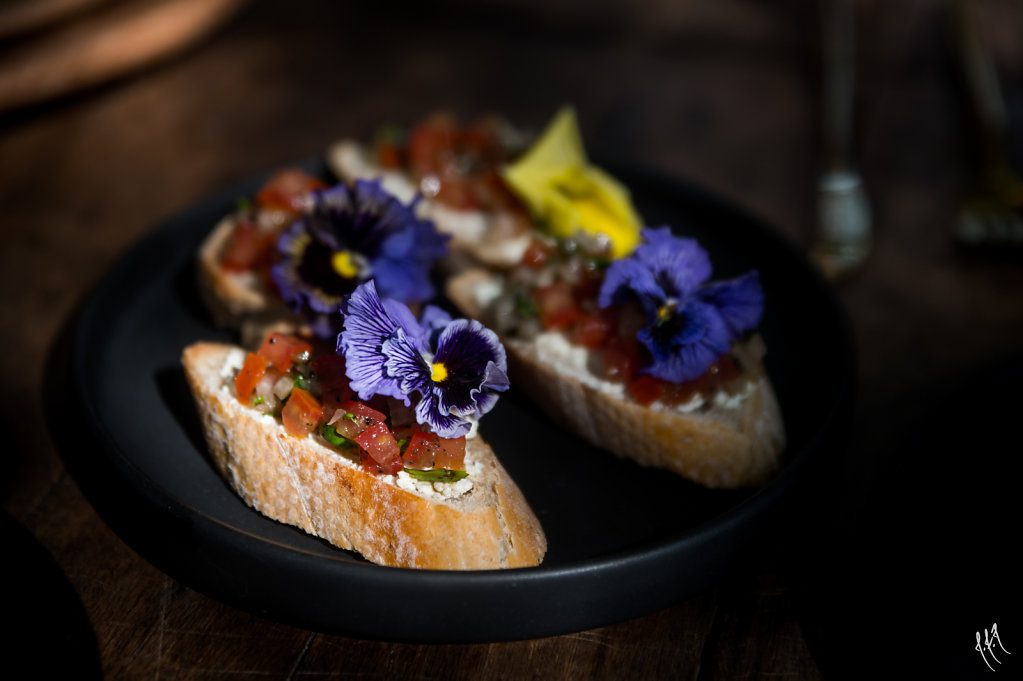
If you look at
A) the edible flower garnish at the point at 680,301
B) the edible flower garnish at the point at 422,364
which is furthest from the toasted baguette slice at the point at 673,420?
the edible flower garnish at the point at 422,364

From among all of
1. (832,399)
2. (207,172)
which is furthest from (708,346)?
(207,172)

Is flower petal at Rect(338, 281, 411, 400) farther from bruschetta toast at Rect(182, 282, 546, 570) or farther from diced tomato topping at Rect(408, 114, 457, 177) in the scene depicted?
diced tomato topping at Rect(408, 114, 457, 177)

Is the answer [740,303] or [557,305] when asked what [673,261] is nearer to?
[740,303]

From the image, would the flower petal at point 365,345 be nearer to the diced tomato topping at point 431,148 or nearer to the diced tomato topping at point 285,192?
the diced tomato topping at point 285,192

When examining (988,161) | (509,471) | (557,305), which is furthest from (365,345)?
(988,161)

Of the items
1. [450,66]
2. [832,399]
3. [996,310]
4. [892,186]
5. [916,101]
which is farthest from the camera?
[450,66]

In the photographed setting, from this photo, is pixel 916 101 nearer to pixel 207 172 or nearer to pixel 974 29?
pixel 974 29

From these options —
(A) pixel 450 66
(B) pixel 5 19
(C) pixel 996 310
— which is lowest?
(C) pixel 996 310
